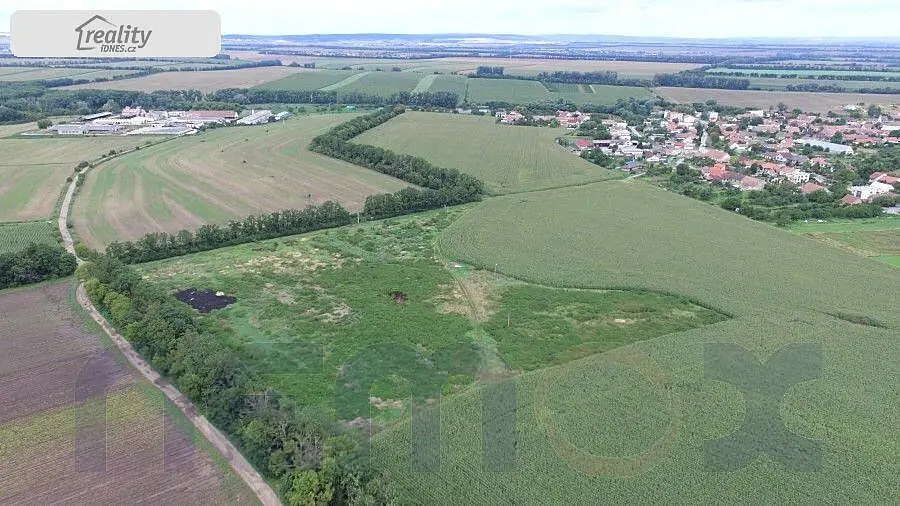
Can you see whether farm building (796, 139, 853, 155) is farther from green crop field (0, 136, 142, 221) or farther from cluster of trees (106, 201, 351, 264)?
green crop field (0, 136, 142, 221)

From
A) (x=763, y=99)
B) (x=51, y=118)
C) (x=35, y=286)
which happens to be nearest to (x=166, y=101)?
(x=51, y=118)

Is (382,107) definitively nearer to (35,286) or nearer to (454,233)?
(454,233)

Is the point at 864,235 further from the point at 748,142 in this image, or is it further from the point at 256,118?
the point at 256,118

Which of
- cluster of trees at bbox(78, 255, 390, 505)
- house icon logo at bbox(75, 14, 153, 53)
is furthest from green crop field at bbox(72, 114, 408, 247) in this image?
cluster of trees at bbox(78, 255, 390, 505)

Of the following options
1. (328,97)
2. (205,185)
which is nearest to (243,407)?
(205,185)

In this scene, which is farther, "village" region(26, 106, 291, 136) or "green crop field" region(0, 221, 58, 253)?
"village" region(26, 106, 291, 136)

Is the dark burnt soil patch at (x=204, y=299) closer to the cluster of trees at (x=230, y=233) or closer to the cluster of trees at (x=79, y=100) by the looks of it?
the cluster of trees at (x=230, y=233)

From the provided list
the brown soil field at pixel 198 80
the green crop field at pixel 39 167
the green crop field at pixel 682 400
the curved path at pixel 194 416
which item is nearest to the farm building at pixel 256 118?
the green crop field at pixel 39 167
